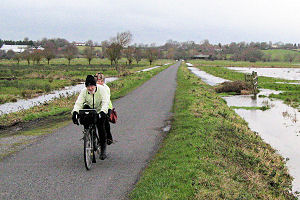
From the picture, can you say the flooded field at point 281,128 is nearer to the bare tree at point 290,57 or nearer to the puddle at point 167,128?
the puddle at point 167,128

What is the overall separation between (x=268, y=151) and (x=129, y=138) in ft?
14.6

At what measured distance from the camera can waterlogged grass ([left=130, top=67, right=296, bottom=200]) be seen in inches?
228

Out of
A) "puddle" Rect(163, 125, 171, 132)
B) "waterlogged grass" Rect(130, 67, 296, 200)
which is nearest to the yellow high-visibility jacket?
"waterlogged grass" Rect(130, 67, 296, 200)

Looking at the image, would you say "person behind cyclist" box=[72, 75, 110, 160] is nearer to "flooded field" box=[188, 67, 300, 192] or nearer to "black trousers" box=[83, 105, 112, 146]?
"black trousers" box=[83, 105, 112, 146]

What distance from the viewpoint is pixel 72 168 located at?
6.98m

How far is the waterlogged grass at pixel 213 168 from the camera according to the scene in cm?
579

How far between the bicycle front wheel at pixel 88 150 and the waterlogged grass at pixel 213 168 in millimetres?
1253

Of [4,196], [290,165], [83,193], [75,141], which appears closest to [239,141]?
[290,165]

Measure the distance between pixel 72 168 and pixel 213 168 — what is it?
125 inches

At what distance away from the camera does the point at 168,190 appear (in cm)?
565

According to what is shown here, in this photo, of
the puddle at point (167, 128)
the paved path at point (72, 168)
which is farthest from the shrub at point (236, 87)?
the paved path at point (72, 168)

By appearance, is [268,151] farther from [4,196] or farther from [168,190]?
[4,196]

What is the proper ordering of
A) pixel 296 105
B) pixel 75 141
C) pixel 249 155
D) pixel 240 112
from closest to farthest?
pixel 249 155 → pixel 75 141 → pixel 240 112 → pixel 296 105

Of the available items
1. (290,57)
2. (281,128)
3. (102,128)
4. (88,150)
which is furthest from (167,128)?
(290,57)
